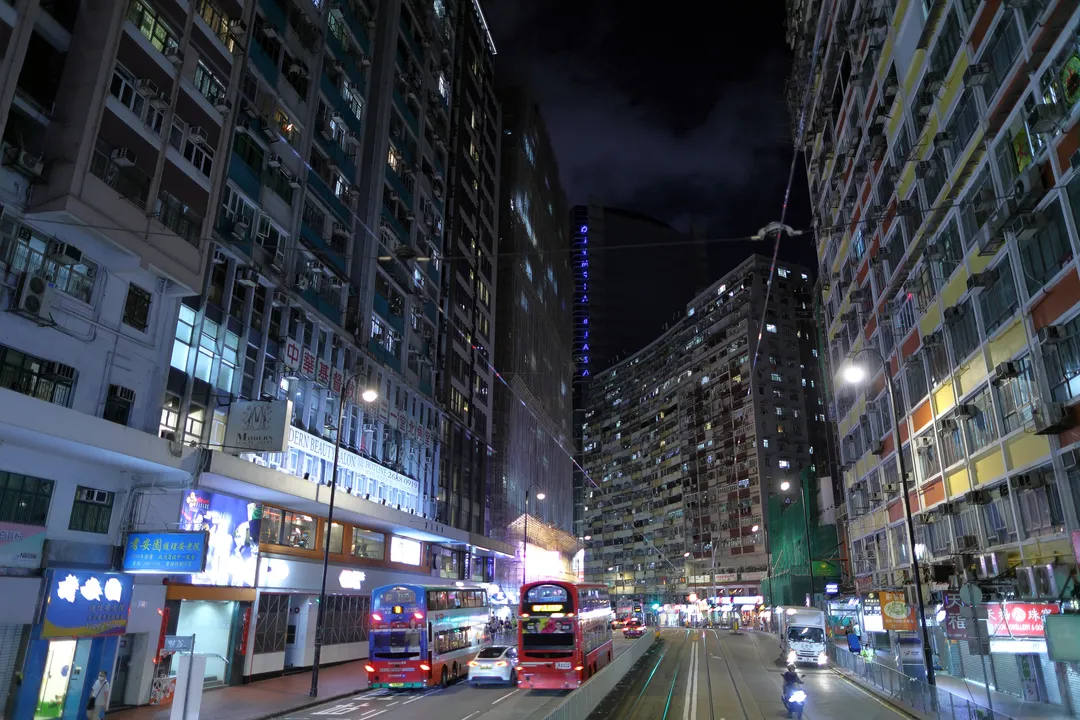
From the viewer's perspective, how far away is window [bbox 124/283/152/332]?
2364 centimetres

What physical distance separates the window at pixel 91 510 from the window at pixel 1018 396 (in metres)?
29.0

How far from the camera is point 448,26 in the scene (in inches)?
2414

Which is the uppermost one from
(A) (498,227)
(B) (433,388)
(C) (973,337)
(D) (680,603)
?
(A) (498,227)

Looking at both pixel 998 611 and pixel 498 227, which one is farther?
pixel 498 227

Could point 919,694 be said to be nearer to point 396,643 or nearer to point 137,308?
point 396,643

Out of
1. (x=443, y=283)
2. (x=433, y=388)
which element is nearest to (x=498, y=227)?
(x=443, y=283)

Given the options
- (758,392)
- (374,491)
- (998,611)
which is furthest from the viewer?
(758,392)

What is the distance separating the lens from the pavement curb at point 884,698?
20209mm

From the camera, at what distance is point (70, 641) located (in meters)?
20.6

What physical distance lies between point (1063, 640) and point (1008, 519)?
1090 centimetres

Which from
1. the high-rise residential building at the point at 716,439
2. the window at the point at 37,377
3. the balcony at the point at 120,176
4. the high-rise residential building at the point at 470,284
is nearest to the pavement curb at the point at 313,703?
the window at the point at 37,377

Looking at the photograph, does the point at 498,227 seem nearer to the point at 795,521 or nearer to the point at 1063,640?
the point at 795,521

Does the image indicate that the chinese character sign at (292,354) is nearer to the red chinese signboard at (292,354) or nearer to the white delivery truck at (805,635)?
the red chinese signboard at (292,354)

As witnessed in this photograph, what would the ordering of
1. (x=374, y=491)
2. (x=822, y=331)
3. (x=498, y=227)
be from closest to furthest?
1. (x=374, y=491)
2. (x=822, y=331)
3. (x=498, y=227)
